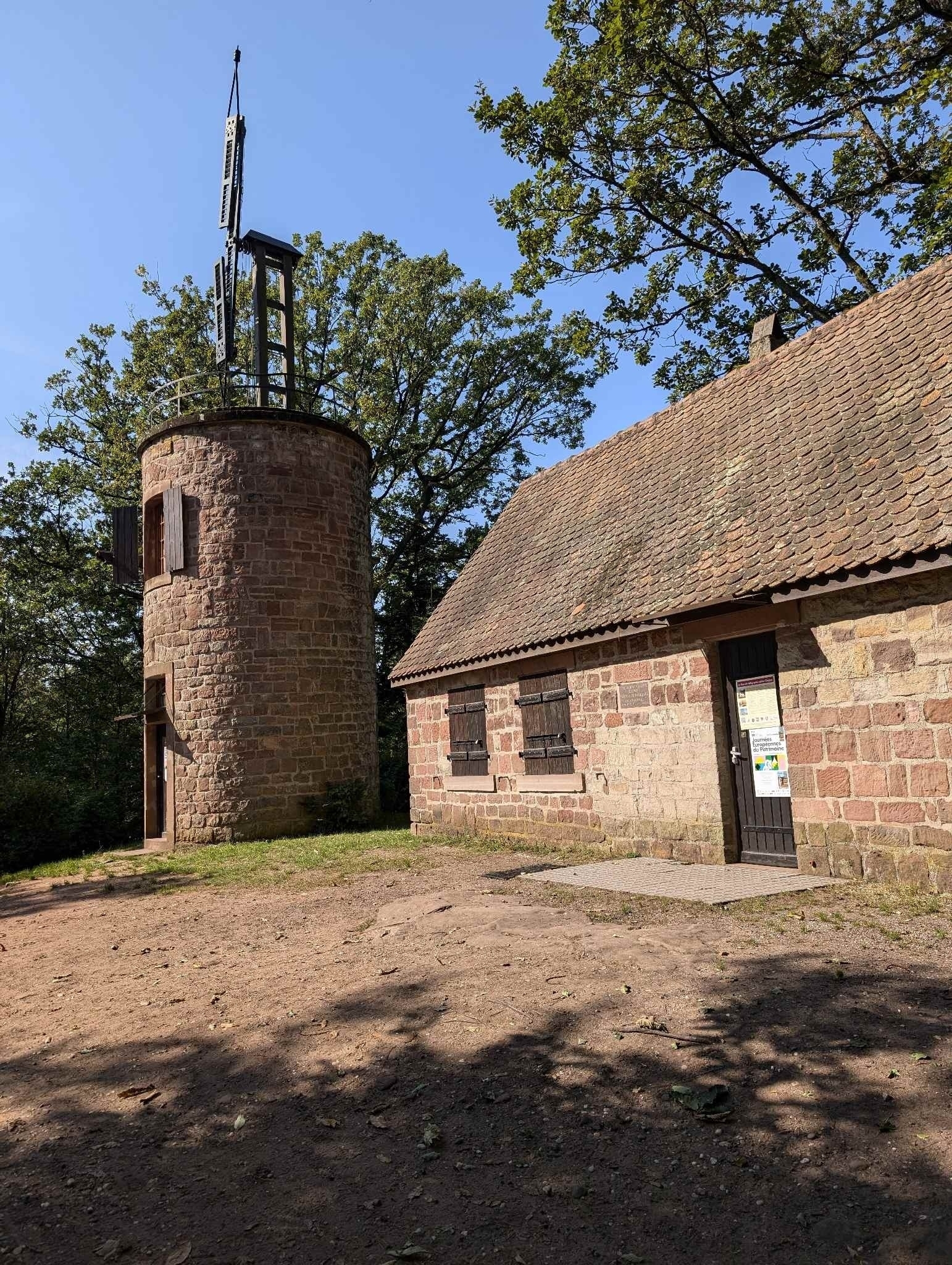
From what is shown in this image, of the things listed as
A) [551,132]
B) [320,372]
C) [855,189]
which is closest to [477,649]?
[551,132]

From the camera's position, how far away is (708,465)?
34.5 feet

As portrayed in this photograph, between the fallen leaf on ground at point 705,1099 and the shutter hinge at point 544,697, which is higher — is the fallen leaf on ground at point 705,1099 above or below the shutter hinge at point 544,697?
below

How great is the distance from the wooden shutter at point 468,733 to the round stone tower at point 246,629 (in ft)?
11.7

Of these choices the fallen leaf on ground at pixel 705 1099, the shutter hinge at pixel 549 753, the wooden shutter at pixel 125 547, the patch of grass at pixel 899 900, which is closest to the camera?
the fallen leaf on ground at pixel 705 1099

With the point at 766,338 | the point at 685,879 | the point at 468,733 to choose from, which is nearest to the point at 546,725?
the point at 468,733

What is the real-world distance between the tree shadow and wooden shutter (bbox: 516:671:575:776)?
6118 mm

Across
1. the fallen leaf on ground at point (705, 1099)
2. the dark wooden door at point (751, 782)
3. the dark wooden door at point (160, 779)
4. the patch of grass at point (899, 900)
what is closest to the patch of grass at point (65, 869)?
the dark wooden door at point (160, 779)

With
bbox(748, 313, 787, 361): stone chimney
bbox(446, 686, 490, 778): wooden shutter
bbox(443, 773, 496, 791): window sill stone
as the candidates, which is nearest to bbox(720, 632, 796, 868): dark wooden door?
bbox(443, 773, 496, 791): window sill stone

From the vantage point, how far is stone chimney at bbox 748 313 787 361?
12.0 metres

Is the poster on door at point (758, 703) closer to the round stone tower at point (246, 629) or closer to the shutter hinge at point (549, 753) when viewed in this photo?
the shutter hinge at point (549, 753)

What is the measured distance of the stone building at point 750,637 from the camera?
22.9 feet

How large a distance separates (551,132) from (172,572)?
1062 centimetres

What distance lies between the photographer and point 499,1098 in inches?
142

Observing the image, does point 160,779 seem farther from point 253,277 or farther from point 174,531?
point 253,277
